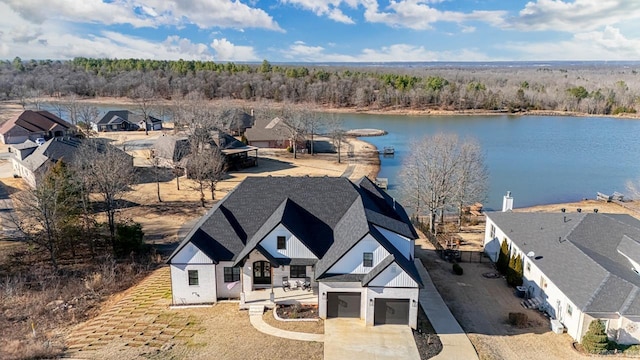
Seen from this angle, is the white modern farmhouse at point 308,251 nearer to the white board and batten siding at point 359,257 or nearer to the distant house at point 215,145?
the white board and batten siding at point 359,257

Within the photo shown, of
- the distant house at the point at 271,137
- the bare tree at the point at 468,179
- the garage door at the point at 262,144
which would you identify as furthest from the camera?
the garage door at the point at 262,144

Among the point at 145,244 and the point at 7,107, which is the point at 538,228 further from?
the point at 7,107

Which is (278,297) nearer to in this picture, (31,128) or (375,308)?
(375,308)

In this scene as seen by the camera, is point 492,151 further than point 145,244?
Yes

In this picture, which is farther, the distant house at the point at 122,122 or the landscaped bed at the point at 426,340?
the distant house at the point at 122,122

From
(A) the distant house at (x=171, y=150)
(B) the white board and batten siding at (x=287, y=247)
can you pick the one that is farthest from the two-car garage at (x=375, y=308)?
(A) the distant house at (x=171, y=150)

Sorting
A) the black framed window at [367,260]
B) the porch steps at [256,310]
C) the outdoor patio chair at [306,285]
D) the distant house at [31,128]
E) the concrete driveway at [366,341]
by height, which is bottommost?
the concrete driveway at [366,341]

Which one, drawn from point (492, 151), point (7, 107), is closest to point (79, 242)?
point (492, 151)
